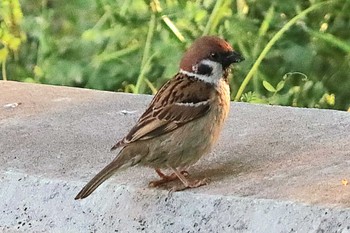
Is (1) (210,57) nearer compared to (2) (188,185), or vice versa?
(2) (188,185)

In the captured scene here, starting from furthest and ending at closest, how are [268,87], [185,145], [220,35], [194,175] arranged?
[220,35], [268,87], [194,175], [185,145]

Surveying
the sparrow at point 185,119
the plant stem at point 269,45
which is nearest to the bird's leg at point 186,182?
the sparrow at point 185,119

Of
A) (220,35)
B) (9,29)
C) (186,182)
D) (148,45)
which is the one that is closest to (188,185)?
(186,182)

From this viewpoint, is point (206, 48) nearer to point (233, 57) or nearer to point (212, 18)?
point (233, 57)

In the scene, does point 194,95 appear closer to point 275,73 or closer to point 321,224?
point 321,224

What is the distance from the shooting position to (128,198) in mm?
2775

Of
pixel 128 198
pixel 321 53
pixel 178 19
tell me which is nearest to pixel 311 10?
pixel 321 53

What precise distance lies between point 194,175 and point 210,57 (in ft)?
1.21

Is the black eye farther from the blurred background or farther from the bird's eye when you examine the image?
the blurred background

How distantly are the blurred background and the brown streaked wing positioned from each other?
1.38 m

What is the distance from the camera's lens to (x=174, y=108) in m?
2.88

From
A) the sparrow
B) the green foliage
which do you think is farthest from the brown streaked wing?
the green foliage

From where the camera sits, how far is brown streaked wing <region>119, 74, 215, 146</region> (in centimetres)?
283

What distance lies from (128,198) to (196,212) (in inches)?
9.5
